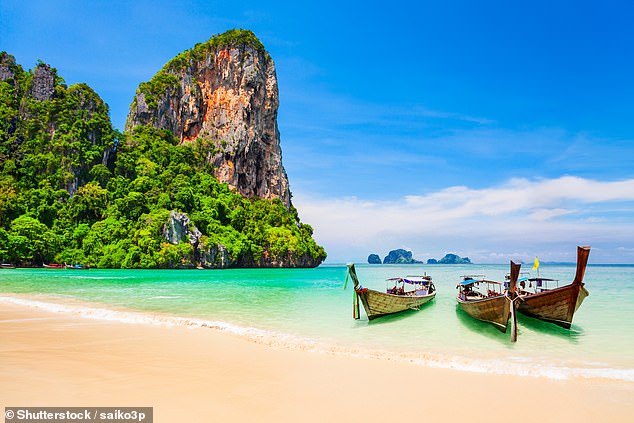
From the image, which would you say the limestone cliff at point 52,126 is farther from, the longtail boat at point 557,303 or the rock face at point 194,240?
the longtail boat at point 557,303

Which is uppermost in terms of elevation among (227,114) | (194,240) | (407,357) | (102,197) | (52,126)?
(227,114)

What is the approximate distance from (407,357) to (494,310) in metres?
4.73

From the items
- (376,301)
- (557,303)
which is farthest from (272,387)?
(557,303)

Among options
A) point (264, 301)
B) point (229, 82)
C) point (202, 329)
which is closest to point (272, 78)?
point (229, 82)

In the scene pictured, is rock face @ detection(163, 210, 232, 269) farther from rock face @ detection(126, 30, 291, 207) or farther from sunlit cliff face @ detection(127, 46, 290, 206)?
rock face @ detection(126, 30, 291, 207)

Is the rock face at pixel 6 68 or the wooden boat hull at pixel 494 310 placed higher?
the rock face at pixel 6 68

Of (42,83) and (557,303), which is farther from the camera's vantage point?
(42,83)

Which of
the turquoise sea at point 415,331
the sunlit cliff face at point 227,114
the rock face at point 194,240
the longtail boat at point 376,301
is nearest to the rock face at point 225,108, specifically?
the sunlit cliff face at point 227,114

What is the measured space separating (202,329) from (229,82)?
8041cm

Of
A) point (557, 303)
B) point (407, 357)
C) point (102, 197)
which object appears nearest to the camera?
point (407, 357)

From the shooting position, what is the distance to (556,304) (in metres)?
12.1

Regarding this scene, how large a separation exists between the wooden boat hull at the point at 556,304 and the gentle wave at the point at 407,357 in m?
4.33

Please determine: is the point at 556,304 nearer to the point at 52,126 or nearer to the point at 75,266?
the point at 75,266

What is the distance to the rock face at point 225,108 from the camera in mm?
79250
